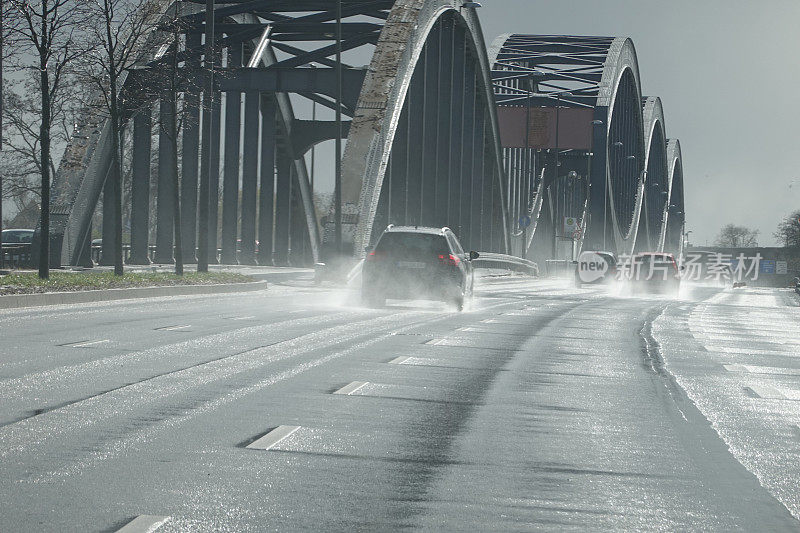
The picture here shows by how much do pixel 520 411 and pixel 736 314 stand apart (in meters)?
23.8

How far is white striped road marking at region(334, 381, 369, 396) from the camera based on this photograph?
10680 mm

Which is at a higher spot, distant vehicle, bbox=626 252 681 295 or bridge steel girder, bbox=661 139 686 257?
bridge steel girder, bbox=661 139 686 257

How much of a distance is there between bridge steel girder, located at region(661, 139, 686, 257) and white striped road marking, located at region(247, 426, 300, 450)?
126 m

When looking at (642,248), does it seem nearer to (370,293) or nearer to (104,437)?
(370,293)

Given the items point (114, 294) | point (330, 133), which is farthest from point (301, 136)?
point (114, 294)

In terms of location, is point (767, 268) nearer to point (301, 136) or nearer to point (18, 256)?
point (301, 136)

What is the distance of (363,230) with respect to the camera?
1534 inches

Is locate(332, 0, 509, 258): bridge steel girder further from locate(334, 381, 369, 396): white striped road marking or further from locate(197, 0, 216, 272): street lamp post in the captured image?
locate(334, 381, 369, 396): white striped road marking

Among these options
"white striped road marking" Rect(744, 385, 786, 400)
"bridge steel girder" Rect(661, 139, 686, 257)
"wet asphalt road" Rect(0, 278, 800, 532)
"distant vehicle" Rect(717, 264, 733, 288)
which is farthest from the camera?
"bridge steel girder" Rect(661, 139, 686, 257)

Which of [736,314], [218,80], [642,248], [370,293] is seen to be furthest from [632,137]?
[370,293]

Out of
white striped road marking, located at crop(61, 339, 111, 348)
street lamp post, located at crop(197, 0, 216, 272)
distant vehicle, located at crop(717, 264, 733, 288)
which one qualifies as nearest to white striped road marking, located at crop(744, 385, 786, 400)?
white striped road marking, located at crop(61, 339, 111, 348)

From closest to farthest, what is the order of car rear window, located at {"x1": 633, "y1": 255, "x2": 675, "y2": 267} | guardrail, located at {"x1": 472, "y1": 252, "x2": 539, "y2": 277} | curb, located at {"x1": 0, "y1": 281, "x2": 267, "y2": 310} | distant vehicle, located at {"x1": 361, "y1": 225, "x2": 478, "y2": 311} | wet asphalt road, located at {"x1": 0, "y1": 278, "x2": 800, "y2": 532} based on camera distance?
wet asphalt road, located at {"x1": 0, "y1": 278, "x2": 800, "y2": 532} → curb, located at {"x1": 0, "y1": 281, "x2": 267, "y2": 310} → distant vehicle, located at {"x1": 361, "y1": 225, "x2": 478, "y2": 311} → car rear window, located at {"x1": 633, "y1": 255, "x2": 675, "y2": 267} → guardrail, located at {"x1": 472, "y1": 252, "x2": 539, "y2": 277}

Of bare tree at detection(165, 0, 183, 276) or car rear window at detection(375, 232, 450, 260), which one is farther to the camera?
bare tree at detection(165, 0, 183, 276)

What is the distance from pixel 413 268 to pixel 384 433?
1690 centimetres
